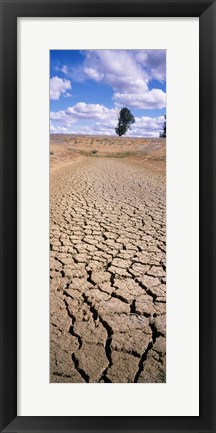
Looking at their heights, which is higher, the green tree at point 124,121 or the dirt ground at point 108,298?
the green tree at point 124,121

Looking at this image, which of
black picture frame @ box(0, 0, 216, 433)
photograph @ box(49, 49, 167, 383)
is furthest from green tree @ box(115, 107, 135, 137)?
black picture frame @ box(0, 0, 216, 433)
